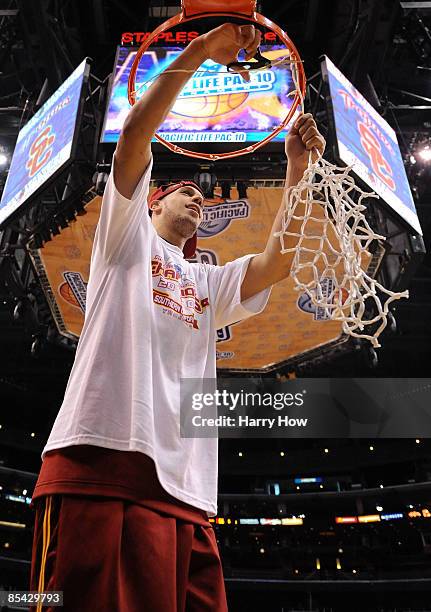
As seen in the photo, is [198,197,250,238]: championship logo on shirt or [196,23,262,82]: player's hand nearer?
[196,23,262,82]: player's hand

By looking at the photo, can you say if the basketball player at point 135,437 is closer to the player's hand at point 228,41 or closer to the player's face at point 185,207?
the player's hand at point 228,41

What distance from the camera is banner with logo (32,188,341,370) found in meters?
4.26

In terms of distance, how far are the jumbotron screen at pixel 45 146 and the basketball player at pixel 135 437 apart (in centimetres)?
231

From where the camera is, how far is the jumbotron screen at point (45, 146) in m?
3.51

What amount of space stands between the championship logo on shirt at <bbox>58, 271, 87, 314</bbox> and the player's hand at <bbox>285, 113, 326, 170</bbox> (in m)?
3.52

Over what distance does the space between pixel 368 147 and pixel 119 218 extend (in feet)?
9.36

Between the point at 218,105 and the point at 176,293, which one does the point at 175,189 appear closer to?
the point at 176,293

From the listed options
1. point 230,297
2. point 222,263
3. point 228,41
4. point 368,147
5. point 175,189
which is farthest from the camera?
point 222,263

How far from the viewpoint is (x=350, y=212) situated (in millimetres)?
1521

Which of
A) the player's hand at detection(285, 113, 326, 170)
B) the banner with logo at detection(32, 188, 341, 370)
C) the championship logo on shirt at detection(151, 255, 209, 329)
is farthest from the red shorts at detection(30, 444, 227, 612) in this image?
the banner with logo at detection(32, 188, 341, 370)

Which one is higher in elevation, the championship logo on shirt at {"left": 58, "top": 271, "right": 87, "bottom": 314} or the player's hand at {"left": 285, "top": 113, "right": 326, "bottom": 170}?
the championship logo on shirt at {"left": 58, "top": 271, "right": 87, "bottom": 314}

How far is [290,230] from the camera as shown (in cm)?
155

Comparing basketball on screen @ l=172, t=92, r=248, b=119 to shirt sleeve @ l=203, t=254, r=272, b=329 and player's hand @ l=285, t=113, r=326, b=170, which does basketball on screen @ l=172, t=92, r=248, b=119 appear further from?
shirt sleeve @ l=203, t=254, r=272, b=329

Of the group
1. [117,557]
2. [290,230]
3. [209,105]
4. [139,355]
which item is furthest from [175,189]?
[209,105]
